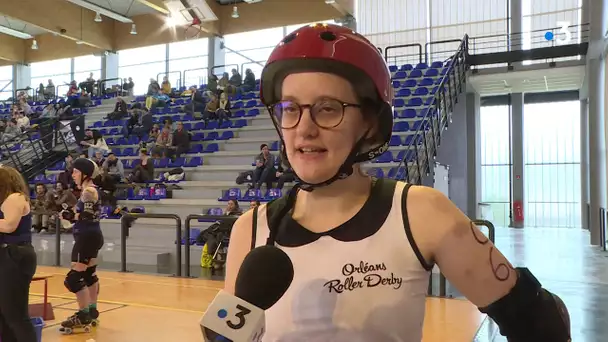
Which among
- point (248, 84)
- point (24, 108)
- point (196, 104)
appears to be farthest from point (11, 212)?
point (24, 108)

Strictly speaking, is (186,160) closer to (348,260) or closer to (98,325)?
(98,325)

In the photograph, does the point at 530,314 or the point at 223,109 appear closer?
the point at 530,314

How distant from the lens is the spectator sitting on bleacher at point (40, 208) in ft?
37.0

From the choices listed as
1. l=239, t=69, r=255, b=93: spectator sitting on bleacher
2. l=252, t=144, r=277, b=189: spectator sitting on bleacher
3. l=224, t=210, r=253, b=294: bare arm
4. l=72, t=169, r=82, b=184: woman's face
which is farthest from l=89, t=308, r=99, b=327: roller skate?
l=239, t=69, r=255, b=93: spectator sitting on bleacher

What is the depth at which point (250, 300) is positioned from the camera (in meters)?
0.96

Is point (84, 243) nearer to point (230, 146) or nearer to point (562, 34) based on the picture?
point (230, 146)

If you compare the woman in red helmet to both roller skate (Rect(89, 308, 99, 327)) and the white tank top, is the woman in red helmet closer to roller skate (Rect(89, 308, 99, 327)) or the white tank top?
the white tank top

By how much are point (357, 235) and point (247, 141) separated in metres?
12.5

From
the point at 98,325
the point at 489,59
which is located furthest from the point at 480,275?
the point at 489,59

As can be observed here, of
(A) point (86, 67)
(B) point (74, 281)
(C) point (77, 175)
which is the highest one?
(A) point (86, 67)

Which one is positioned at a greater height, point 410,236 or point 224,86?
point 224,86

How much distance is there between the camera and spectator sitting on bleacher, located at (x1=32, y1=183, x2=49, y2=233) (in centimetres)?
1128

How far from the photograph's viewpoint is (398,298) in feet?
3.61

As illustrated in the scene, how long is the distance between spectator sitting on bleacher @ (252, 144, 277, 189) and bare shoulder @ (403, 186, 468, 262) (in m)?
9.50
